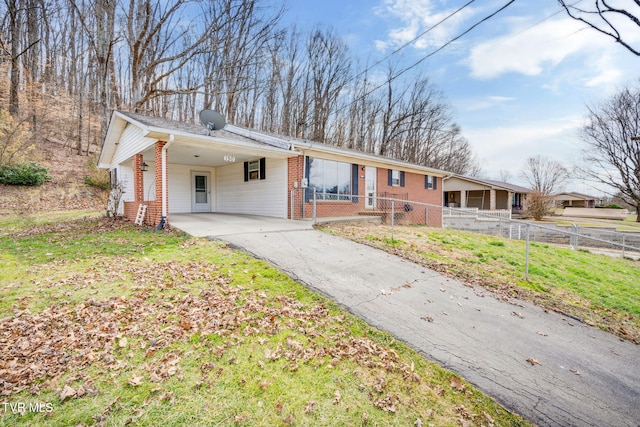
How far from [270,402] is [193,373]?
741mm

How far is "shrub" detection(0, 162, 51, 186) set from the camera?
13.9 m

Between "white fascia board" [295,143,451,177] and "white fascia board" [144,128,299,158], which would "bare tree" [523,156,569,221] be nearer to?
"white fascia board" [295,143,451,177]

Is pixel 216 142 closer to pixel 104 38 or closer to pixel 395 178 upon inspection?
pixel 395 178

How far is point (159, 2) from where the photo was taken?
627 inches

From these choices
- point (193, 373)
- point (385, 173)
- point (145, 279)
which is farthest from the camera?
point (385, 173)

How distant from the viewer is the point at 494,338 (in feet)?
11.3

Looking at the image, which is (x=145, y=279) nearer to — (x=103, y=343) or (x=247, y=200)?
(x=103, y=343)

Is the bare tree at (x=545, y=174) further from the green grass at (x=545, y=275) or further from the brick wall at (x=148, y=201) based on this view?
the brick wall at (x=148, y=201)

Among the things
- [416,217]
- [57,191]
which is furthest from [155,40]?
[416,217]

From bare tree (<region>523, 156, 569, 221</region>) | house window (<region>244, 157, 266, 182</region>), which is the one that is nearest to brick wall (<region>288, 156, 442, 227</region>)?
house window (<region>244, 157, 266, 182</region>)

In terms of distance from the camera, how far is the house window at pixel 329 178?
11.4 m

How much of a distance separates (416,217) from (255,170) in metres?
9.33

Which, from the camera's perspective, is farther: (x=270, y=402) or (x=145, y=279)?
(x=145, y=279)

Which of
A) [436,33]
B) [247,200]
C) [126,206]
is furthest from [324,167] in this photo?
[126,206]
